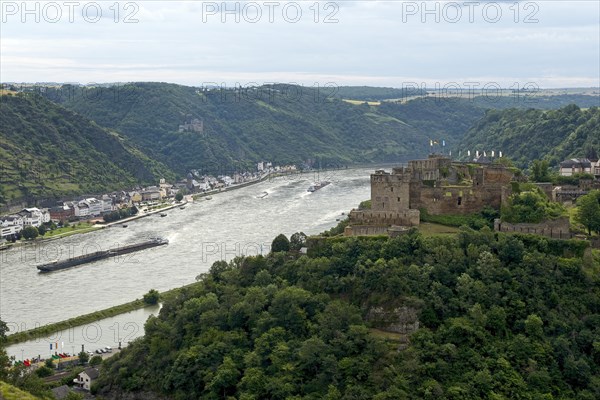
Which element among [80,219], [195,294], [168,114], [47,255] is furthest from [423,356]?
[168,114]

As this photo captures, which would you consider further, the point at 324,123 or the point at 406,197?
the point at 324,123

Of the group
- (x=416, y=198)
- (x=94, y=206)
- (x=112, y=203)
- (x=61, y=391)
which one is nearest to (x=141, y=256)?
(x=94, y=206)

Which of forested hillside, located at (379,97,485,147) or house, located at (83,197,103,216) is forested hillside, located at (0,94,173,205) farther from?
forested hillside, located at (379,97,485,147)

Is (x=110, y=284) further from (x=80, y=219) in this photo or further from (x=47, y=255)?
(x=80, y=219)

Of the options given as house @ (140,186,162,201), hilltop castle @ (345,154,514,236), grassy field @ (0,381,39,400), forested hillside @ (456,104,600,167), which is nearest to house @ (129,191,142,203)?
house @ (140,186,162,201)

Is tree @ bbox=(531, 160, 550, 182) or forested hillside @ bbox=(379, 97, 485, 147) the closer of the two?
tree @ bbox=(531, 160, 550, 182)

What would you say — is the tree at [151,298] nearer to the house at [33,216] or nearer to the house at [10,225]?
the house at [10,225]

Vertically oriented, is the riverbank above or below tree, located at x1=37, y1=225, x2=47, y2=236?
below
